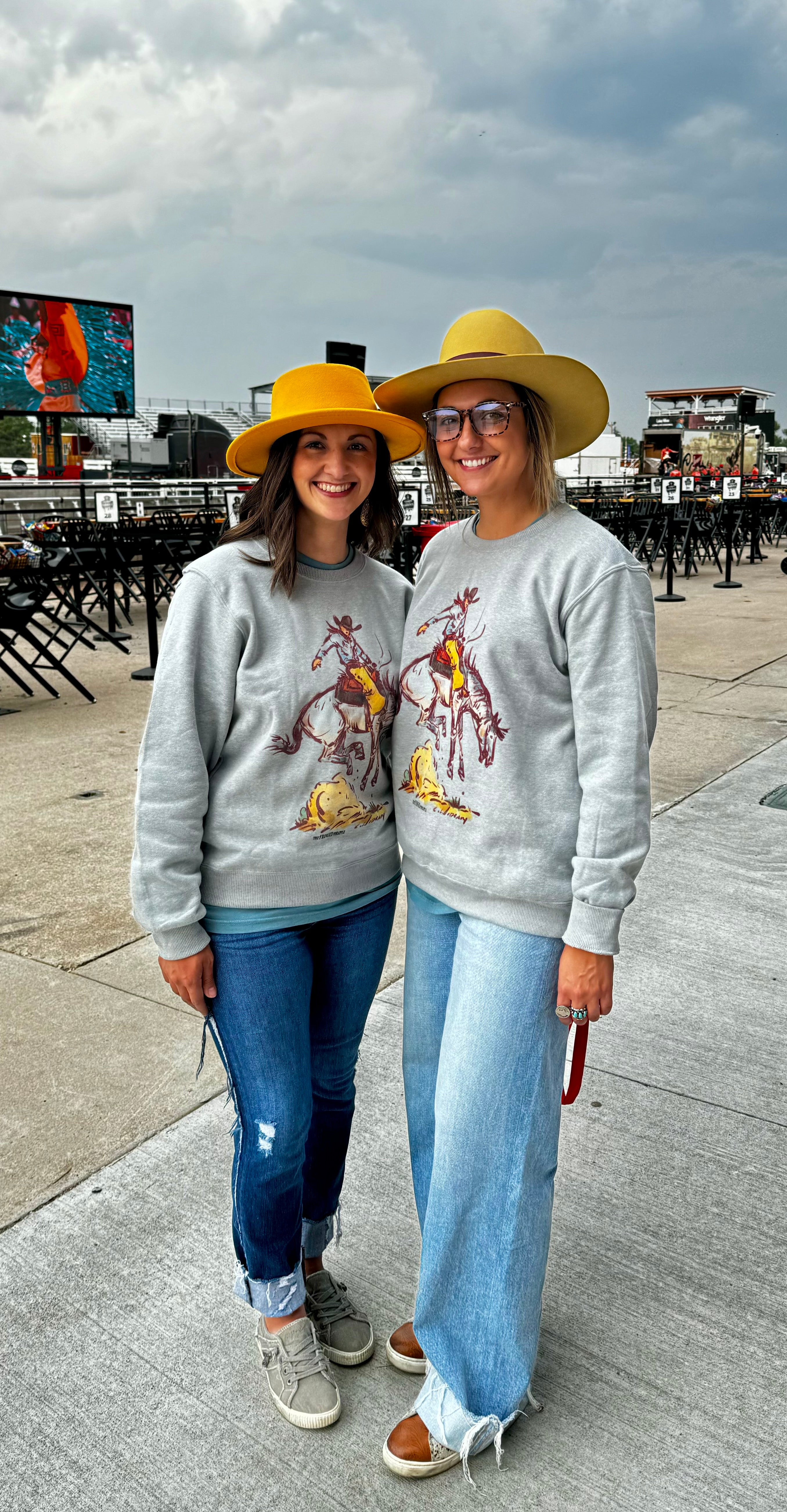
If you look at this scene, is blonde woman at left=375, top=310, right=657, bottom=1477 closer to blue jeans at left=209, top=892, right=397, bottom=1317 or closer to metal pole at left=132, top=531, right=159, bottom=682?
blue jeans at left=209, top=892, right=397, bottom=1317

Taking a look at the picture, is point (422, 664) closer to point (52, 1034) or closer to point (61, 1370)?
point (61, 1370)

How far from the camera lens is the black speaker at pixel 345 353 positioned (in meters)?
8.65

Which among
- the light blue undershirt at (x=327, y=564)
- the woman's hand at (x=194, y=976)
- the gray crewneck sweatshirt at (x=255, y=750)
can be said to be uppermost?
the light blue undershirt at (x=327, y=564)

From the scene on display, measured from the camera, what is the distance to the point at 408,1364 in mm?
2002

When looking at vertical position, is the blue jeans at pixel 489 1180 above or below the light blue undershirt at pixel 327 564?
below

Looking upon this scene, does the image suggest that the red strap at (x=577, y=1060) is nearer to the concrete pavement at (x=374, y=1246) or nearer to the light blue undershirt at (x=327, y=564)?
the concrete pavement at (x=374, y=1246)

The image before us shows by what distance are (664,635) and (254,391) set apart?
25.4 m

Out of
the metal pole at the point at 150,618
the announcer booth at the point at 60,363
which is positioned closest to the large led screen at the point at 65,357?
the announcer booth at the point at 60,363

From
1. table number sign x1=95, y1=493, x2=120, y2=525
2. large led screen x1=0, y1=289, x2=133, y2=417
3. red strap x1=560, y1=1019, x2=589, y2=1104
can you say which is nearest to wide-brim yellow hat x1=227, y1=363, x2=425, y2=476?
red strap x1=560, y1=1019, x2=589, y2=1104

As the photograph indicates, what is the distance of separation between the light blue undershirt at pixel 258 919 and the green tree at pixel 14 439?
86295 millimetres

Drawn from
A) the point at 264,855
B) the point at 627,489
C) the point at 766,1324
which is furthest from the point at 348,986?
the point at 627,489

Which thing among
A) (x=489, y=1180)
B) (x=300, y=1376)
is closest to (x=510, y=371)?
(x=489, y=1180)

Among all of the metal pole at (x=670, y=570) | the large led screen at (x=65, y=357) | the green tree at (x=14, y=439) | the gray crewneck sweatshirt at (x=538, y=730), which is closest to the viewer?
the gray crewneck sweatshirt at (x=538, y=730)

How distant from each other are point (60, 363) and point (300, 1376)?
22.6m
